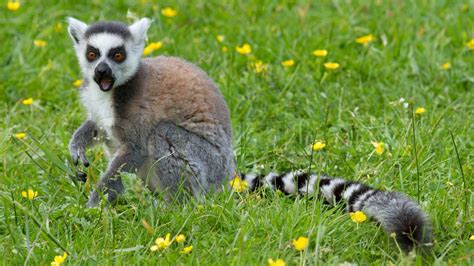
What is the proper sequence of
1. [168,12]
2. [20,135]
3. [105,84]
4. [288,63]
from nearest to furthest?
[105,84] → [20,135] → [288,63] → [168,12]

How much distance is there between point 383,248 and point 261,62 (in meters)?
2.81

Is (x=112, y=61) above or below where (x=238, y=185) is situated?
above

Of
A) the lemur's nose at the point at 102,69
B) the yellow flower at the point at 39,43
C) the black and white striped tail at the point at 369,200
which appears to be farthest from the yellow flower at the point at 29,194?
the yellow flower at the point at 39,43

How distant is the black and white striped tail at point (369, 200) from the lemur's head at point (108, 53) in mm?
994

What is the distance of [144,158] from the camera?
16.9ft

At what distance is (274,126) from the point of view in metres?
6.15

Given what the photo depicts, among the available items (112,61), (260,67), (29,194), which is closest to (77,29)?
(112,61)

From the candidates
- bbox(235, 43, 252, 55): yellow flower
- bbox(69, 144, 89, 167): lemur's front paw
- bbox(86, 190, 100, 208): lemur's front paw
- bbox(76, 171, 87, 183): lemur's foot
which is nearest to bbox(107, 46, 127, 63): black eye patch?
bbox(69, 144, 89, 167): lemur's front paw

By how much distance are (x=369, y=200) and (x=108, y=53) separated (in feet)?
5.95

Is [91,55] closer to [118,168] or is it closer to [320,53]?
[118,168]

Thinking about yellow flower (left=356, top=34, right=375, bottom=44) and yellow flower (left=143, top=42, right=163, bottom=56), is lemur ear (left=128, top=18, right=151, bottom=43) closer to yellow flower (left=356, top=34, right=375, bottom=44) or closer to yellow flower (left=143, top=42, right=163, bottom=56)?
yellow flower (left=143, top=42, right=163, bottom=56)

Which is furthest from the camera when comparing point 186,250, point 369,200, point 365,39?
point 365,39

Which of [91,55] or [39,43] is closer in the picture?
[91,55]

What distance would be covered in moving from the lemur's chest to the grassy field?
29 centimetres
